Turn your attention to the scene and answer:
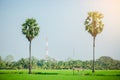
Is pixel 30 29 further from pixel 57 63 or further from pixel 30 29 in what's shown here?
pixel 57 63

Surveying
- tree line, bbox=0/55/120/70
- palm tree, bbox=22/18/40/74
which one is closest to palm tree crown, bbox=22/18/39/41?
palm tree, bbox=22/18/40/74

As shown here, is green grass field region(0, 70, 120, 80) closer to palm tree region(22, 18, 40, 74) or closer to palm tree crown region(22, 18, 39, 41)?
palm tree region(22, 18, 40, 74)

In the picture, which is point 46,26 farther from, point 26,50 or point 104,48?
point 104,48

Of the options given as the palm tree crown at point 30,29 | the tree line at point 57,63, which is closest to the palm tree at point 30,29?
the palm tree crown at point 30,29

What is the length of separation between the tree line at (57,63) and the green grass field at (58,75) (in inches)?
5.2

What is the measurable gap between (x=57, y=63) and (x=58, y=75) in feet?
1.17

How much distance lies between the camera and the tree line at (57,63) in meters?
11.2

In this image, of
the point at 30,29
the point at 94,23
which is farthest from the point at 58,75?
the point at 94,23

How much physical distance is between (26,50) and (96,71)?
83.4 inches

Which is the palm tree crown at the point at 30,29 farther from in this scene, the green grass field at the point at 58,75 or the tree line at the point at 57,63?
the green grass field at the point at 58,75

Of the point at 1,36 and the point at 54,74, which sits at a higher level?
the point at 1,36

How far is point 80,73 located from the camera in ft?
38.1

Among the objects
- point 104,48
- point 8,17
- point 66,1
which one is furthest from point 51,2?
point 104,48

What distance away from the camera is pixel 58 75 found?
11.4 meters
